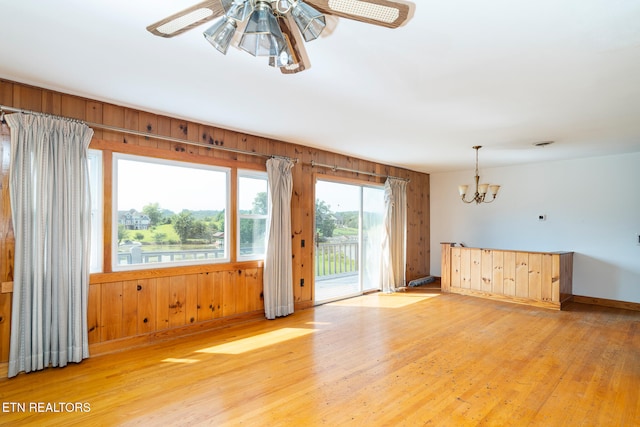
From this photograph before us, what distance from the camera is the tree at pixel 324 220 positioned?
5574 millimetres

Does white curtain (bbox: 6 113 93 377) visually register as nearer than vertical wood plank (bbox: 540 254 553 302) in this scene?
Yes

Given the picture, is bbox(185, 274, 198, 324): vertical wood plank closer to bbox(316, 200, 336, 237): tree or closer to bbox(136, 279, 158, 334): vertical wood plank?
bbox(136, 279, 158, 334): vertical wood plank

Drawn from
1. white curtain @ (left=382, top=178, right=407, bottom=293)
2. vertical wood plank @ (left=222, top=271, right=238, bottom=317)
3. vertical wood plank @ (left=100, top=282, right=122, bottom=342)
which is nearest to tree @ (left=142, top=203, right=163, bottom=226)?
vertical wood plank @ (left=100, top=282, right=122, bottom=342)

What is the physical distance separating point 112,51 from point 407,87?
86.0 inches

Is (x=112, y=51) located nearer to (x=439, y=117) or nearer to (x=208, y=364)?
(x=208, y=364)

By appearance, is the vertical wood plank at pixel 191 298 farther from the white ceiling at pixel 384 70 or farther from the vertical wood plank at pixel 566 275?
the vertical wood plank at pixel 566 275

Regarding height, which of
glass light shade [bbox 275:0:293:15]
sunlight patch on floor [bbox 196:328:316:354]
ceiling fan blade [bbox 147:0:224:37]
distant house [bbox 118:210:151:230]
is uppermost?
glass light shade [bbox 275:0:293:15]

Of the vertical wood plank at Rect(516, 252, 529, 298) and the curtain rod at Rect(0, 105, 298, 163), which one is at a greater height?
the curtain rod at Rect(0, 105, 298, 163)

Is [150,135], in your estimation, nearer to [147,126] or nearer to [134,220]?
[147,126]

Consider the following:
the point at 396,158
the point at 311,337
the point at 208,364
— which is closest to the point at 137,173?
the point at 208,364

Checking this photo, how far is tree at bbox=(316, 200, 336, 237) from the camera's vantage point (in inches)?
219

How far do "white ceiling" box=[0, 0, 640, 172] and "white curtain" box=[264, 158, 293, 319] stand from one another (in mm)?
641

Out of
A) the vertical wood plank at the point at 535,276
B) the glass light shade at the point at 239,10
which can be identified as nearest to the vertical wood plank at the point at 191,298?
the glass light shade at the point at 239,10

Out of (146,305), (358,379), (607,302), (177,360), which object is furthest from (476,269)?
(146,305)
